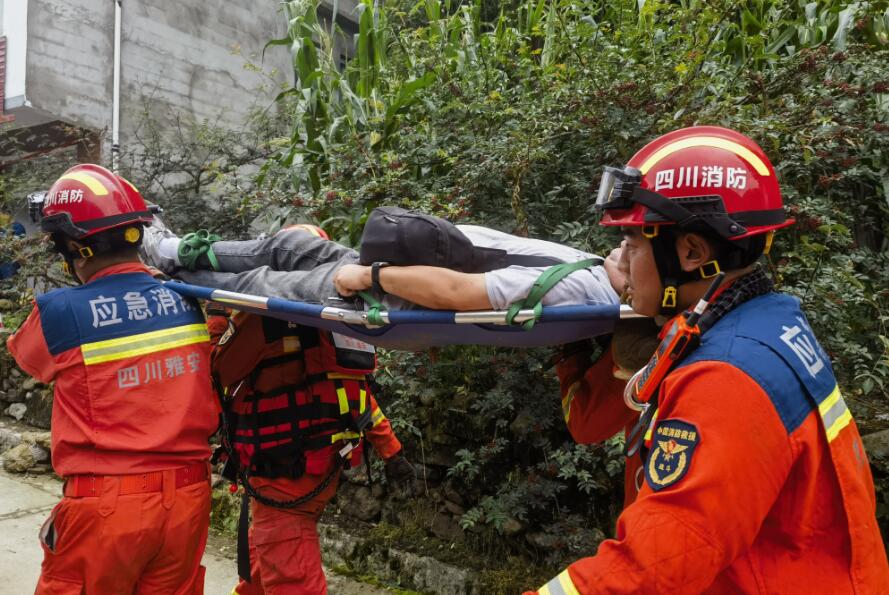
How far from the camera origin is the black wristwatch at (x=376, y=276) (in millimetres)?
1864

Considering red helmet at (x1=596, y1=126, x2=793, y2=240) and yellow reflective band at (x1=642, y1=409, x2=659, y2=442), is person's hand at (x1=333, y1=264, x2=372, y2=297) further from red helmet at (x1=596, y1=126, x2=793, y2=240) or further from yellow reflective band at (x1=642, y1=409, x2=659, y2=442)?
yellow reflective band at (x1=642, y1=409, x2=659, y2=442)

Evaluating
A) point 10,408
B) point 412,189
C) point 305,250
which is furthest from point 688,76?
point 10,408

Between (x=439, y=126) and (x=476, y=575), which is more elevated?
(x=439, y=126)

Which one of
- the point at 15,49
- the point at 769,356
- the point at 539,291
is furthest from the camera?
the point at 15,49

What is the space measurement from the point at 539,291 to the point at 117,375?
1452mm

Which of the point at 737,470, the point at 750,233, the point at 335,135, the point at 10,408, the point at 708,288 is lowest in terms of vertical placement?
the point at 10,408

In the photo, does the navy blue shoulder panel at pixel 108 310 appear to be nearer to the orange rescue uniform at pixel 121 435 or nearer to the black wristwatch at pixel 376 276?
the orange rescue uniform at pixel 121 435

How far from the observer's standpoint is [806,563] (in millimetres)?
1154

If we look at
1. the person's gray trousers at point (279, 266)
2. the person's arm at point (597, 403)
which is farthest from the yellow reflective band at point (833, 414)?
the person's gray trousers at point (279, 266)

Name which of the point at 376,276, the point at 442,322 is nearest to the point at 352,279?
the point at 376,276

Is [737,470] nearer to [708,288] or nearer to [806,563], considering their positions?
[806,563]

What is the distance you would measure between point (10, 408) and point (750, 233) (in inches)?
267

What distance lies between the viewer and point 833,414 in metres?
1.21

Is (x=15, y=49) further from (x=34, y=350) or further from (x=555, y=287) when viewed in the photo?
(x=555, y=287)
